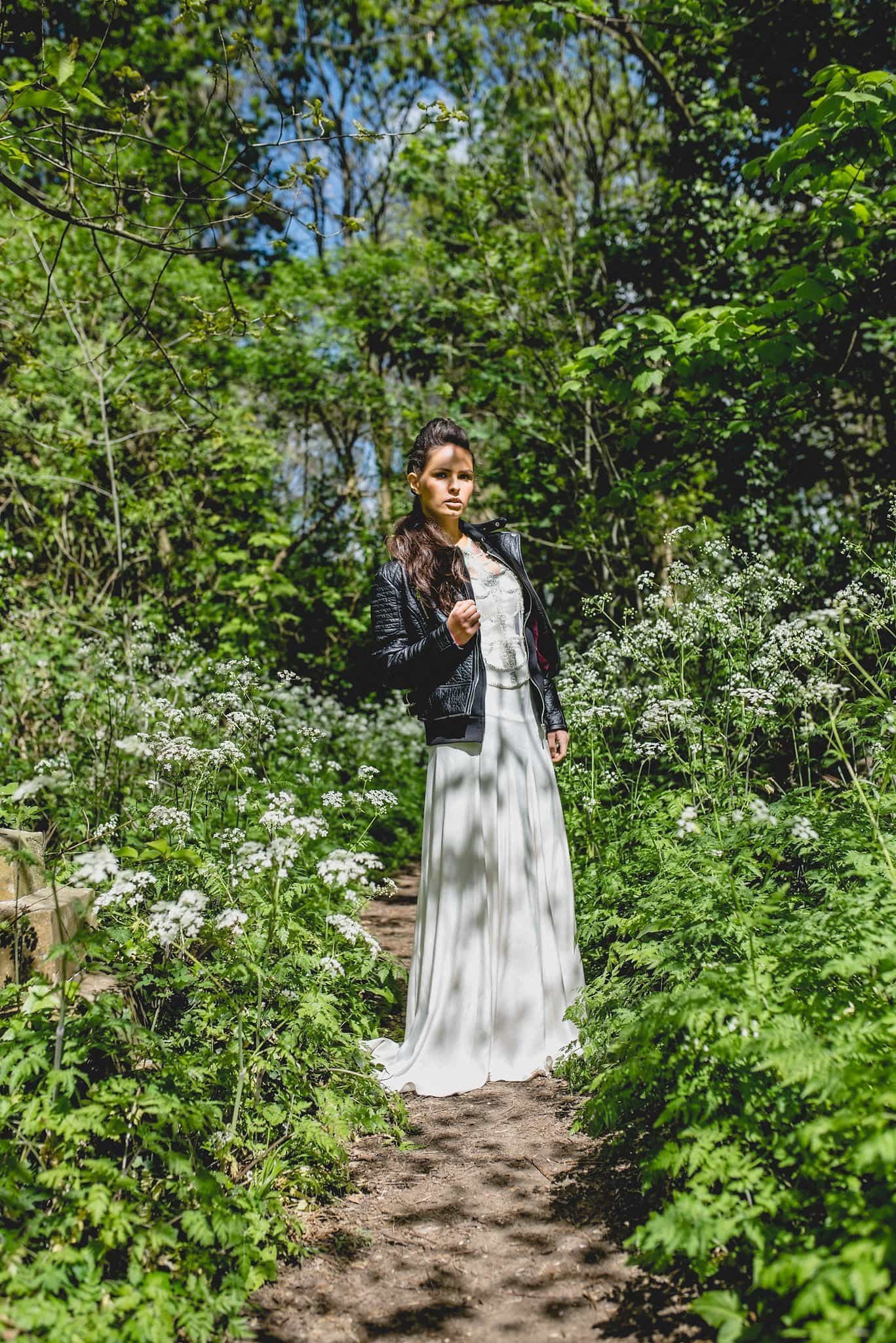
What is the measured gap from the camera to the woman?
3734 mm

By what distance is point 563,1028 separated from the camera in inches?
151

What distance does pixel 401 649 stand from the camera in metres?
3.84

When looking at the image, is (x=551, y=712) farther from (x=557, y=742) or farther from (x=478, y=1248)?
(x=478, y=1248)

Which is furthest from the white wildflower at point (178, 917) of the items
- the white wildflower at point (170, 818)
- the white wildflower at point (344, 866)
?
the white wildflower at point (170, 818)

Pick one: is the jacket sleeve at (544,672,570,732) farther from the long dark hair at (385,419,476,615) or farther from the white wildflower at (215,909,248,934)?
the white wildflower at (215,909,248,934)

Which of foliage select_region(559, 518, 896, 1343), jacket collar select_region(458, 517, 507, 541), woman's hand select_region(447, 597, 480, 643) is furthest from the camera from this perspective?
jacket collar select_region(458, 517, 507, 541)

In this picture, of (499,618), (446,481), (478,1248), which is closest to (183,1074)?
(478,1248)

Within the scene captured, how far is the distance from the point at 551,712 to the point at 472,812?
67 centimetres

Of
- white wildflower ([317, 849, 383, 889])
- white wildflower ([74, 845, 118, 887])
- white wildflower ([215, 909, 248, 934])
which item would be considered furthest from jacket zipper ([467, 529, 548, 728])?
white wildflower ([74, 845, 118, 887])

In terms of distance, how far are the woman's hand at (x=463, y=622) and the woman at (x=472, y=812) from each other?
0.01 m

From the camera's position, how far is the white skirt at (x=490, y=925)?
3.72m

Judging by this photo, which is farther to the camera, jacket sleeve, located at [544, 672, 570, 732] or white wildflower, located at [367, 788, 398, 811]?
jacket sleeve, located at [544, 672, 570, 732]

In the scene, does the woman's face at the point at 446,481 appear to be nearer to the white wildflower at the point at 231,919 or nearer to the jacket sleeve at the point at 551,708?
the jacket sleeve at the point at 551,708

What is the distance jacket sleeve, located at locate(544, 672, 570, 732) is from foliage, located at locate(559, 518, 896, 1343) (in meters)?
0.43
